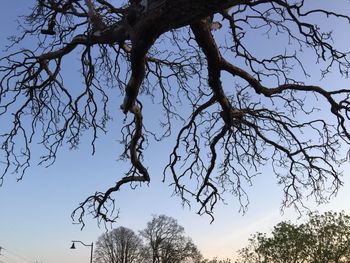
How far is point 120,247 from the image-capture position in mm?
56969

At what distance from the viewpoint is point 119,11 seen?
315 inches

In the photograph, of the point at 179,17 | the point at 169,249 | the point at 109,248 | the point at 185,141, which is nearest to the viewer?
the point at 179,17

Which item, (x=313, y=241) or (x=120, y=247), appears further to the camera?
(x=120, y=247)

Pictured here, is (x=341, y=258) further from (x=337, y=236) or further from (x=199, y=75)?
(x=199, y=75)

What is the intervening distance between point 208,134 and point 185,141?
51 centimetres

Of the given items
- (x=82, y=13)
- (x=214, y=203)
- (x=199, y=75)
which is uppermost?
(x=82, y=13)

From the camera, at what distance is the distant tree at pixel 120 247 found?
55.8 metres

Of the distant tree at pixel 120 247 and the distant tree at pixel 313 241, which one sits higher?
the distant tree at pixel 120 247

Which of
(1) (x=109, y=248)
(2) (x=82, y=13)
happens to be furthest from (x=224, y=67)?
(1) (x=109, y=248)

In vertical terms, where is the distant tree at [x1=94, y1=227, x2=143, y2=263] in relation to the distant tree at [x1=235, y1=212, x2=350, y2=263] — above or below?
above

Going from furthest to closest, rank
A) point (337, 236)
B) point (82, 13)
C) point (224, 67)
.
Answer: point (337, 236)
point (82, 13)
point (224, 67)

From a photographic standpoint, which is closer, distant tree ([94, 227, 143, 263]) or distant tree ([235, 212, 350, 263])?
distant tree ([235, 212, 350, 263])

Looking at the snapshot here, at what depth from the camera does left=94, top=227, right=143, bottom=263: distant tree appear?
5575cm

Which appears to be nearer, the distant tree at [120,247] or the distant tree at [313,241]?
the distant tree at [313,241]
